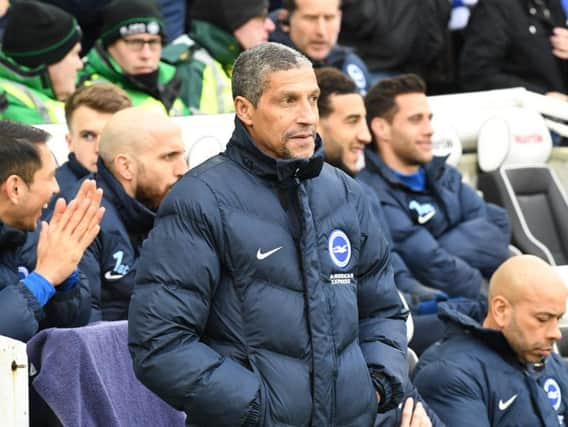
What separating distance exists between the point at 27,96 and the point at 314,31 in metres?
1.99

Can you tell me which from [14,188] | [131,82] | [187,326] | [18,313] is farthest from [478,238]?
[187,326]

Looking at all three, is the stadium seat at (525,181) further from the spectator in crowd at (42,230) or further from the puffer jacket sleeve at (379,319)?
the puffer jacket sleeve at (379,319)

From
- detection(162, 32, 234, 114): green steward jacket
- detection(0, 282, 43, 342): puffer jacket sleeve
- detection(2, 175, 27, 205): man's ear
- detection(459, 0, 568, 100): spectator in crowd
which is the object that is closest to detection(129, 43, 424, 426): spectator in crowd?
detection(0, 282, 43, 342): puffer jacket sleeve

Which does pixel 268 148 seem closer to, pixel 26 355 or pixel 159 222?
pixel 159 222

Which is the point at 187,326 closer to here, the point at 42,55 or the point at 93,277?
the point at 93,277

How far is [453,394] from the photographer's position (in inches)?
241

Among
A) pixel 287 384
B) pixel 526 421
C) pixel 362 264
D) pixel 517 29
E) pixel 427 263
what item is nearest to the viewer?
pixel 287 384

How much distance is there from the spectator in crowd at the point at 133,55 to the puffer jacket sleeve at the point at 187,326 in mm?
3852

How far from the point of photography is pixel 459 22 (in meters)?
10.4

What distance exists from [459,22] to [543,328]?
14.6 ft

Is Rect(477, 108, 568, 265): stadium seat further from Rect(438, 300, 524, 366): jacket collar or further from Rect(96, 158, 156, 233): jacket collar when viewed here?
Rect(96, 158, 156, 233): jacket collar

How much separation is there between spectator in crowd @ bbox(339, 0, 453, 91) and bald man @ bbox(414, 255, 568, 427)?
3619 mm

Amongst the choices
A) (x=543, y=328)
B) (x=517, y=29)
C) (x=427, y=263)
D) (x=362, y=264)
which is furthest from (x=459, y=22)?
(x=362, y=264)

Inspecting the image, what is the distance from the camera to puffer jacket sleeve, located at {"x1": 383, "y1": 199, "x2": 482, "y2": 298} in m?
7.77
